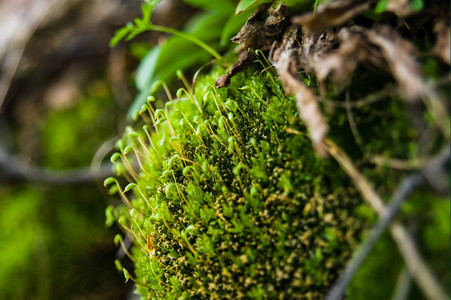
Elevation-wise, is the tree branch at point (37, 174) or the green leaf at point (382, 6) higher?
the green leaf at point (382, 6)

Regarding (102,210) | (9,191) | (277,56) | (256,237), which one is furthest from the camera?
(9,191)

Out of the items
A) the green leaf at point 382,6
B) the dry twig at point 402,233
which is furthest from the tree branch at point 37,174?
the green leaf at point 382,6

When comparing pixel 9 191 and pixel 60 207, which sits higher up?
pixel 9 191

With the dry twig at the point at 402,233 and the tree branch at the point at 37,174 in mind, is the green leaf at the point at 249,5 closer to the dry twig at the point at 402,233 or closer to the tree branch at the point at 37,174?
the dry twig at the point at 402,233

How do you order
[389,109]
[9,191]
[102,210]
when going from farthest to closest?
[9,191] → [102,210] → [389,109]

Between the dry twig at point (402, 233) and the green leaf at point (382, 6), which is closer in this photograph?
the dry twig at point (402, 233)

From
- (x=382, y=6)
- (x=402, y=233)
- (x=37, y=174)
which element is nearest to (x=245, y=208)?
(x=402, y=233)

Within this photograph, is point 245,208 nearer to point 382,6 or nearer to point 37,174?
point 382,6

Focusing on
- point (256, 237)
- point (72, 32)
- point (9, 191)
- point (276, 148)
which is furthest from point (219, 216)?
point (72, 32)

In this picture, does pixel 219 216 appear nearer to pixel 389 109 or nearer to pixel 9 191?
pixel 389 109
